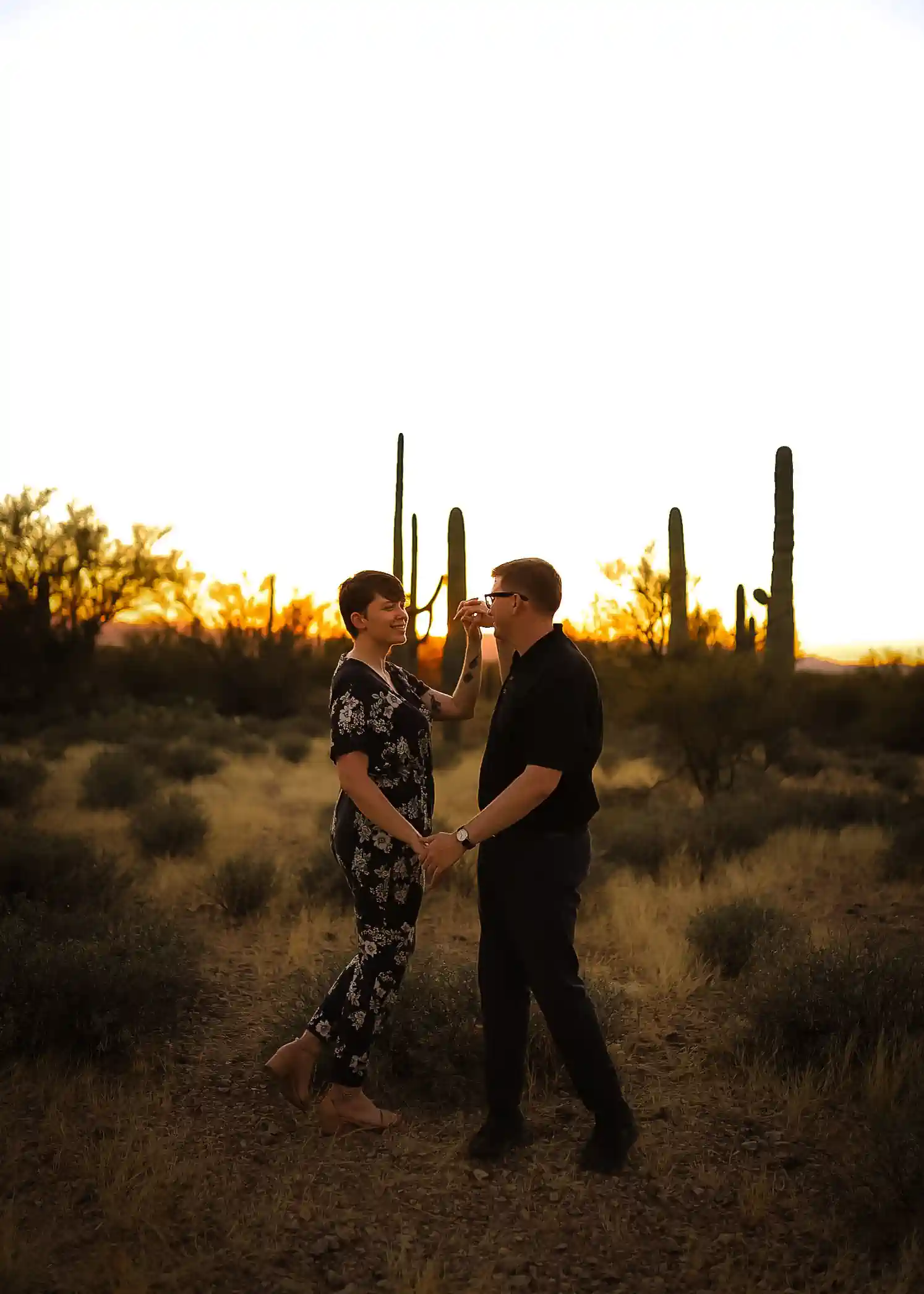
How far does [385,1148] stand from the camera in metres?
4.02

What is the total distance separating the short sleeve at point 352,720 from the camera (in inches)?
148

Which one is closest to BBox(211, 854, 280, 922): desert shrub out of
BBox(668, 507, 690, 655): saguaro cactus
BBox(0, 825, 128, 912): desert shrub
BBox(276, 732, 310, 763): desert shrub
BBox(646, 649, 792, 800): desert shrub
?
BBox(0, 825, 128, 912): desert shrub

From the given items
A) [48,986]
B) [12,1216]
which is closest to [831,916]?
[48,986]

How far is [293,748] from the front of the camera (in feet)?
65.6

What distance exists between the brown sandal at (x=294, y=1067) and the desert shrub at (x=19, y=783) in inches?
319

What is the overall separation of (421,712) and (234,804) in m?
9.45

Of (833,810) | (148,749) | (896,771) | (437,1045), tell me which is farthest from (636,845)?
(148,749)

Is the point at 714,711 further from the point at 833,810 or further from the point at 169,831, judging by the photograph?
the point at 169,831

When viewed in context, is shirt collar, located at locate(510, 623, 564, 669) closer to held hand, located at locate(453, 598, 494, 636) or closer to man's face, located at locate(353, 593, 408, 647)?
held hand, located at locate(453, 598, 494, 636)

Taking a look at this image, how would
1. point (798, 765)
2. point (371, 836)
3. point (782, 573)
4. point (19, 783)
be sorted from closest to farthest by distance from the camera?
point (371, 836)
point (19, 783)
point (798, 765)
point (782, 573)

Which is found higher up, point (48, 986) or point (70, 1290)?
point (48, 986)

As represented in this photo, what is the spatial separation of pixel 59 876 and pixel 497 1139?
4.56 metres

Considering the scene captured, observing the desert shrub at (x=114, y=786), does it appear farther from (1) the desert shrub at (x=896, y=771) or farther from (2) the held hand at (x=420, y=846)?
(1) the desert shrub at (x=896, y=771)

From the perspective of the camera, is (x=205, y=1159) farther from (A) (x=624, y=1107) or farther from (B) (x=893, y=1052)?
(B) (x=893, y=1052)
